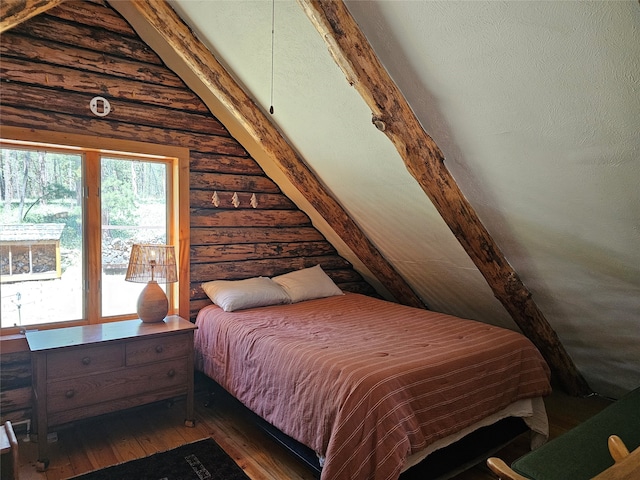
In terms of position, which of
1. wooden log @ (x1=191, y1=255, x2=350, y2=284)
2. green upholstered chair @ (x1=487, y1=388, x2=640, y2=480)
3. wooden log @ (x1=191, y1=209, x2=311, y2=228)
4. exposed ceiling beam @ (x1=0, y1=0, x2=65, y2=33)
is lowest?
green upholstered chair @ (x1=487, y1=388, x2=640, y2=480)

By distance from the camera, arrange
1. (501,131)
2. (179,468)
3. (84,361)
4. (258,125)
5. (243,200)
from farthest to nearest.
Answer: (243,200) → (258,125) → (84,361) → (179,468) → (501,131)

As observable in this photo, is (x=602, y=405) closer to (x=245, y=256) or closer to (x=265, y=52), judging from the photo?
(x=245, y=256)

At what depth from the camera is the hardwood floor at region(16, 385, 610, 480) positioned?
7.86 ft

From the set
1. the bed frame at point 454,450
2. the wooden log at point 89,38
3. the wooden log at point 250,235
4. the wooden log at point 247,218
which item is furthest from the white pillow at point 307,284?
the wooden log at point 89,38

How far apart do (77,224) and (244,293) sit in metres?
1.23

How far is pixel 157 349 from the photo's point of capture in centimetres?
275

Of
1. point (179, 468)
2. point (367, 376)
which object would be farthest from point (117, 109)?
point (367, 376)

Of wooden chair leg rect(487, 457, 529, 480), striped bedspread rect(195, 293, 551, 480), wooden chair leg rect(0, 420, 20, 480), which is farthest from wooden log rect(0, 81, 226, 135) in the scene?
wooden chair leg rect(487, 457, 529, 480)

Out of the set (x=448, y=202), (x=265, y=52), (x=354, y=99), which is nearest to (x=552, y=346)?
(x=448, y=202)

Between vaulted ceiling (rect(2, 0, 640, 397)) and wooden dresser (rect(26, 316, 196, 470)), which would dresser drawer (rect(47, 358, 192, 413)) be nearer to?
wooden dresser (rect(26, 316, 196, 470))

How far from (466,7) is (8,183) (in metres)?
2.77

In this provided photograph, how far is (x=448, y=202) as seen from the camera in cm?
260

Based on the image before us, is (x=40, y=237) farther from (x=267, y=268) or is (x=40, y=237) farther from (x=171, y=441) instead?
(x=267, y=268)

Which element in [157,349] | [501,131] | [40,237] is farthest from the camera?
[40,237]
